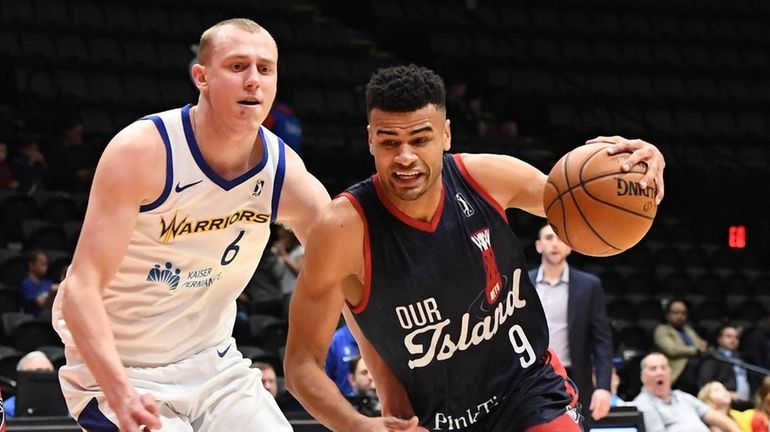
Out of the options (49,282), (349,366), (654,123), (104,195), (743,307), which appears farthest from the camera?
(654,123)

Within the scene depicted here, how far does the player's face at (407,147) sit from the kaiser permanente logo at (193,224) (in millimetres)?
507

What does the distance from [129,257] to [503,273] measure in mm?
1090

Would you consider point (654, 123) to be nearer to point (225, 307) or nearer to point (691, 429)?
point (691, 429)

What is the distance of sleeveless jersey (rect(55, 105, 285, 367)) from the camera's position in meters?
3.47

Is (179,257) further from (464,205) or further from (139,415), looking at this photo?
(464,205)

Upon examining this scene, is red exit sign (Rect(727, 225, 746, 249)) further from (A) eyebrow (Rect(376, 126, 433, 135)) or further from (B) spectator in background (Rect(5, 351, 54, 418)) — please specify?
(A) eyebrow (Rect(376, 126, 433, 135))

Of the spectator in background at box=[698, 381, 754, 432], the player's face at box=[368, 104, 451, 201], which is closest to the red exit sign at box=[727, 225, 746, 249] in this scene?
the spectator in background at box=[698, 381, 754, 432]

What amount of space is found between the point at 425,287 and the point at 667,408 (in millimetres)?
5184

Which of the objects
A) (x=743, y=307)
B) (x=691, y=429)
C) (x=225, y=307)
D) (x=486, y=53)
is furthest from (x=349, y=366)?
(x=486, y=53)

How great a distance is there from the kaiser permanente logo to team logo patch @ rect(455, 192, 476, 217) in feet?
2.09

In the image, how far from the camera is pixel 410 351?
11.2ft

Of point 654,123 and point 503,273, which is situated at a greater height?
point 654,123

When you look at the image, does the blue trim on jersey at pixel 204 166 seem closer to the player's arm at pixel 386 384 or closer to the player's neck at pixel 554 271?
the player's arm at pixel 386 384

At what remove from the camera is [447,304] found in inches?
133
